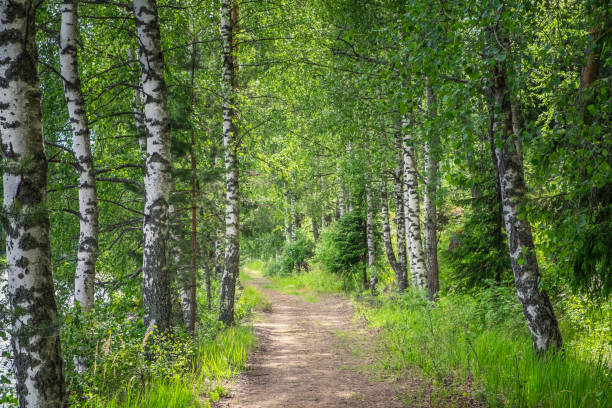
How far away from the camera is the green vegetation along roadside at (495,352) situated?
12.9 feet

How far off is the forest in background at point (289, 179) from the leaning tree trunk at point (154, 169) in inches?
1.1

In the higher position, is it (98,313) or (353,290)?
(98,313)

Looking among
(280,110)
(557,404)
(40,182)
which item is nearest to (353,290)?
(280,110)

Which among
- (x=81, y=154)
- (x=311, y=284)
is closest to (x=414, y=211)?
(x=81, y=154)

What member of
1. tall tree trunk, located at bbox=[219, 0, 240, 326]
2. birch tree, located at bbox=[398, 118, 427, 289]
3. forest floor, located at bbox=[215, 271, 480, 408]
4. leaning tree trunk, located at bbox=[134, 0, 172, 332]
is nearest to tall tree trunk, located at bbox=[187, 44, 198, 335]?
tall tree trunk, located at bbox=[219, 0, 240, 326]

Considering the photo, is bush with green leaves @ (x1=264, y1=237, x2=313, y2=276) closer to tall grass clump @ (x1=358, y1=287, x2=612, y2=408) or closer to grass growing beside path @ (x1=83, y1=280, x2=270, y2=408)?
tall grass clump @ (x1=358, y1=287, x2=612, y2=408)

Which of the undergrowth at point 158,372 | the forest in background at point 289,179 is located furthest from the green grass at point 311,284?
the undergrowth at point 158,372

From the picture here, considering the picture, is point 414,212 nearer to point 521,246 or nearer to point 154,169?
point 521,246

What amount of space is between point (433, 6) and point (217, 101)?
5776 mm

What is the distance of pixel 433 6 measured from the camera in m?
3.73

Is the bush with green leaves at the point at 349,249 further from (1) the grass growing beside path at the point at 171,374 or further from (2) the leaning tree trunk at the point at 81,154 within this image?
(2) the leaning tree trunk at the point at 81,154

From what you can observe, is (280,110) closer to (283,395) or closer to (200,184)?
(200,184)

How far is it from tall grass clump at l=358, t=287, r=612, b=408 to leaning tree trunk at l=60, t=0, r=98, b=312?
4.86 meters

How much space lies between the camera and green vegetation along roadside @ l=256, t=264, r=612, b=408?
12.9 feet
